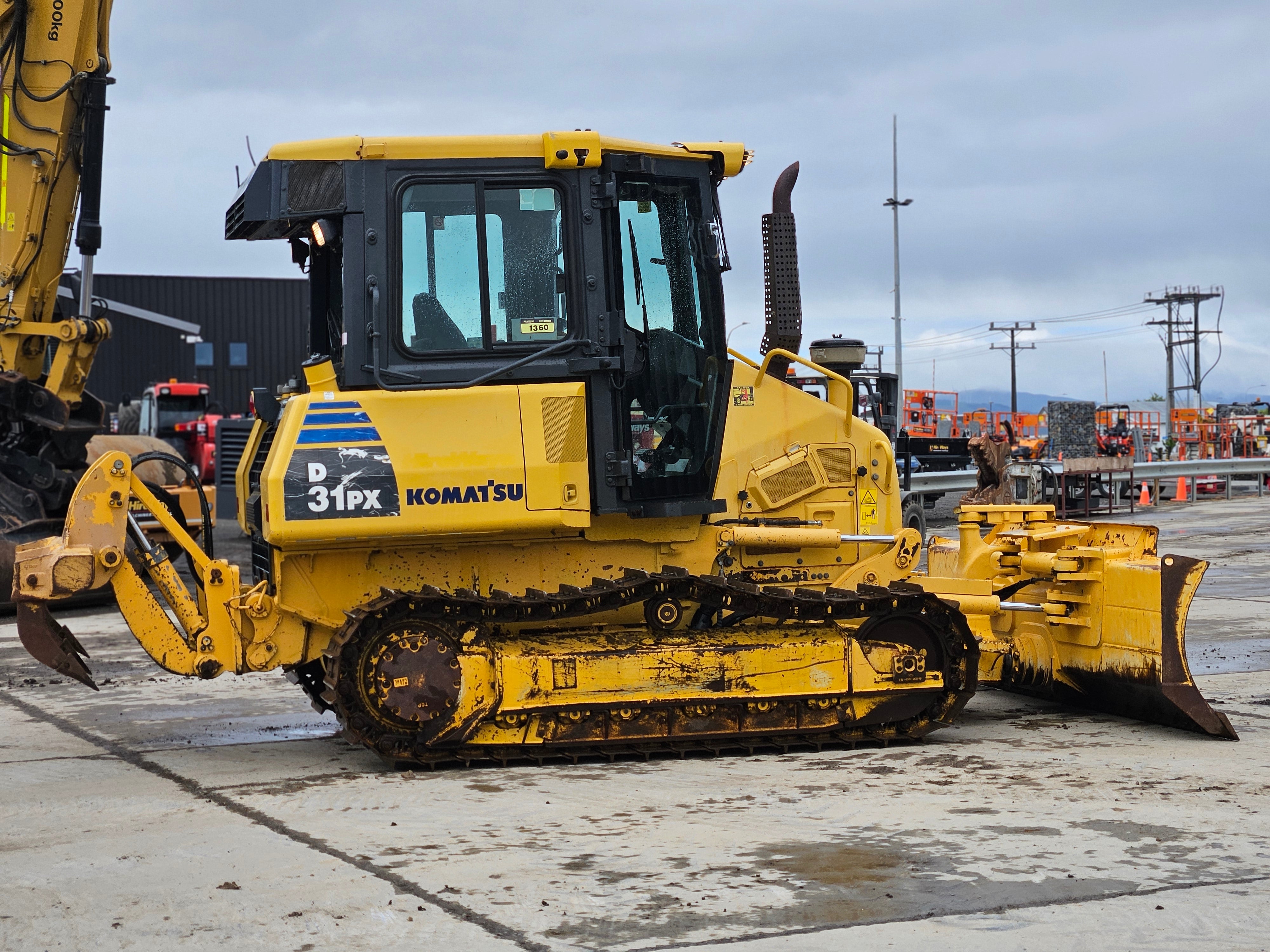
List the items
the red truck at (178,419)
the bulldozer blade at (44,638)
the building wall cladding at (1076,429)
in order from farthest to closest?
the building wall cladding at (1076,429) < the red truck at (178,419) < the bulldozer blade at (44,638)

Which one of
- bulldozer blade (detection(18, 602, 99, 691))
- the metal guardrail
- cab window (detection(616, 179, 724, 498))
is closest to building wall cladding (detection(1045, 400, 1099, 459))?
the metal guardrail

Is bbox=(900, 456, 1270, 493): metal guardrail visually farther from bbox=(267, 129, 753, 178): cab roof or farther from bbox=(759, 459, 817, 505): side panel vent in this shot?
bbox=(267, 129, 753, 178): cab roof

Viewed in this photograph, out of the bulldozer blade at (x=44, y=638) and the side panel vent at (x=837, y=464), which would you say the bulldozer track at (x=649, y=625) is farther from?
the bulldozer blade at (x=44, y=638)

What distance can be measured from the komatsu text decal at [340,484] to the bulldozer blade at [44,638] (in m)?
1.39

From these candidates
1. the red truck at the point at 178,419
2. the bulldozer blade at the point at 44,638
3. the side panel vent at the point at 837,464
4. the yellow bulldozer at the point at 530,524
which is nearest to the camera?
the yellow bulldozer at the point at 530,524

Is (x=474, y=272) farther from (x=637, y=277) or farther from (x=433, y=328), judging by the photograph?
(x=637, y=277)

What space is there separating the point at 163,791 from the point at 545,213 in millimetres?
3302

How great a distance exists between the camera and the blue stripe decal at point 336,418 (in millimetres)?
6742

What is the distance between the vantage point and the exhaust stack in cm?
724

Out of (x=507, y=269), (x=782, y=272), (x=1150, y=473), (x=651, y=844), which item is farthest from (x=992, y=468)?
(x=651, y=844)

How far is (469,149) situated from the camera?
7020 millimetres

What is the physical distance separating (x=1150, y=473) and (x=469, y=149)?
21368 millimetres

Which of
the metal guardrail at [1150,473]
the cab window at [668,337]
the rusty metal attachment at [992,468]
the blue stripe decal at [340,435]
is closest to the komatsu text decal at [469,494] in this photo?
the blue stripe decal at [340,435]

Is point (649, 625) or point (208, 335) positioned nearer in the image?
point (649, 625)
